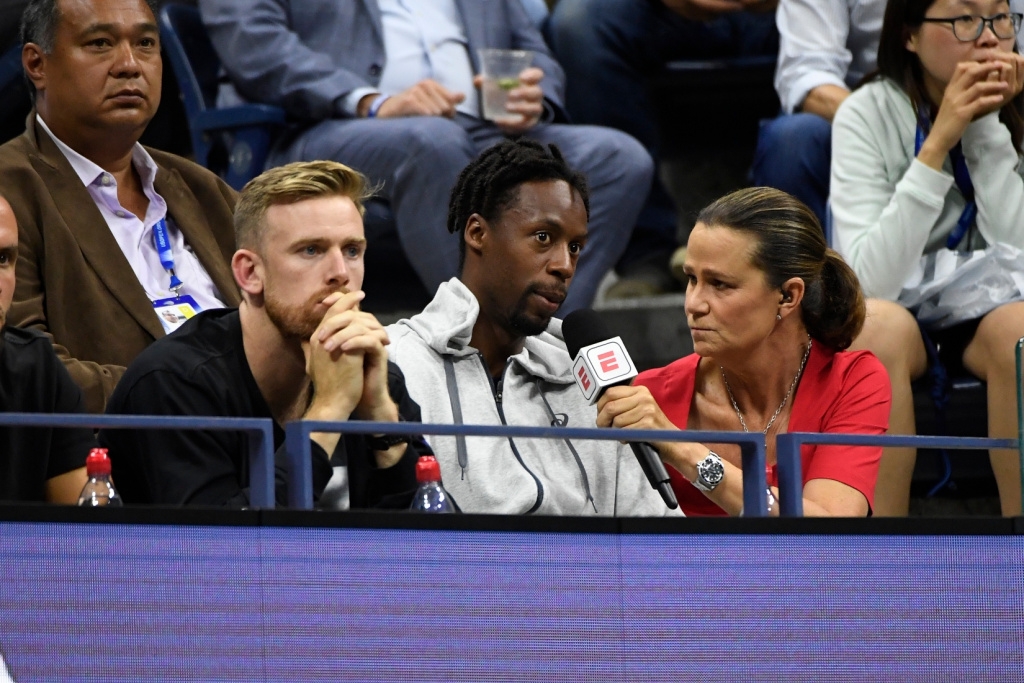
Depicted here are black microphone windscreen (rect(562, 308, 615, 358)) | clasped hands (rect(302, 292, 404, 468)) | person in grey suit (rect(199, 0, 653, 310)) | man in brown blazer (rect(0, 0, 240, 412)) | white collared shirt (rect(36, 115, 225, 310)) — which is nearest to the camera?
→ clasped hands (rect(302, 292, 404, 468))

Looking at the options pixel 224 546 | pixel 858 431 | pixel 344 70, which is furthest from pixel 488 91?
pixel 224 546

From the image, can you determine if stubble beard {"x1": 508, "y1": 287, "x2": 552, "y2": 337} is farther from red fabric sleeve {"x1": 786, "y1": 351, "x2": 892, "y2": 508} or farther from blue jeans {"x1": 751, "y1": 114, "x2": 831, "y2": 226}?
blue jeans {"x1": 751, "y1": 114, "x2": 831, "y2": 226}

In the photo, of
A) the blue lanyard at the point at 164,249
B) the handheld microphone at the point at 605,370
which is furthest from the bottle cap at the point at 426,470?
the blue lanyard at the point at 164,249

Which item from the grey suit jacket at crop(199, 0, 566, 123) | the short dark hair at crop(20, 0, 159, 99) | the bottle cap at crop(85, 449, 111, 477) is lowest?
the bottle cap at crop(85, 449, 111, 477)

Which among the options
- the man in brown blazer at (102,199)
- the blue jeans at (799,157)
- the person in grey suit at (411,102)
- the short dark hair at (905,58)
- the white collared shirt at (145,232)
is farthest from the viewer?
the blue jeans at (799,157)

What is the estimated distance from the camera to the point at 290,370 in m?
2.21

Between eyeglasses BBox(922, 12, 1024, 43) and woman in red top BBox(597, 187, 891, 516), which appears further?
eyeglasses BBox(922, 12, 1024, 43)

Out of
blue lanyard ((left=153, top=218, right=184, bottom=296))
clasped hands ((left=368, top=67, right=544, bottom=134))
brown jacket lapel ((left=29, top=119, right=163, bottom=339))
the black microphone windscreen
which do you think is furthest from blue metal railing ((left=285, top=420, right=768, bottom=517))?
clasped hands ((left=368, top=67, right=544, bottom=134))

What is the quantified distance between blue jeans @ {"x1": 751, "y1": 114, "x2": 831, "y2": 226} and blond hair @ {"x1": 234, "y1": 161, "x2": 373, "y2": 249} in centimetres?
152

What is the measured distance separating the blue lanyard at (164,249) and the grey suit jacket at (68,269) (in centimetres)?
13

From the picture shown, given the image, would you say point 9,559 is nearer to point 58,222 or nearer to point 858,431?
point 58,222

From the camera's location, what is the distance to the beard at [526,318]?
253cm

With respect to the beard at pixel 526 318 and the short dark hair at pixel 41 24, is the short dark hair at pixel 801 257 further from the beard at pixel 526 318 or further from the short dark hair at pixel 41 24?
the short dark hair at pixel 41 24

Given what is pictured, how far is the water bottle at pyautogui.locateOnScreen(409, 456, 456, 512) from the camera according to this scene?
181 cm
